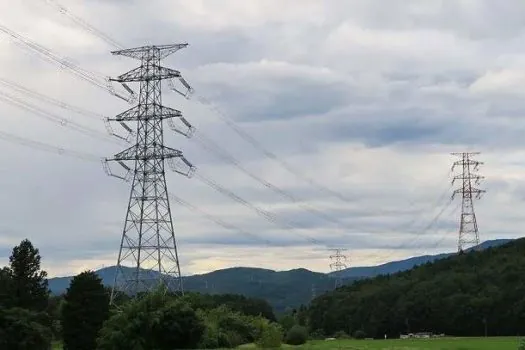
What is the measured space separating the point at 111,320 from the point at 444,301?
87994 millimetres

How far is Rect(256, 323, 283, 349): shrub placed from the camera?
73.3 m

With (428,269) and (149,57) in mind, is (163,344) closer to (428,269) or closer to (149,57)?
(149,57)

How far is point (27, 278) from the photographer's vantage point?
9119 centimetres

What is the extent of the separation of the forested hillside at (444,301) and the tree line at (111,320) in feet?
178

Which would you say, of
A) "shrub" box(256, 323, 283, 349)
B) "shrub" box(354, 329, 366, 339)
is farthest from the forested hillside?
"shrub" box(256, 323, 283, 349)

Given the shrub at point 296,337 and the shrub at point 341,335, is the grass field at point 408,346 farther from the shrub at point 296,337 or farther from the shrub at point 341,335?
the shrub at point 341,335

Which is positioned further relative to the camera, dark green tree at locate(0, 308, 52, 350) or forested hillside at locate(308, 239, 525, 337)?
forested hillside at locate(308, 239, 525, 337)

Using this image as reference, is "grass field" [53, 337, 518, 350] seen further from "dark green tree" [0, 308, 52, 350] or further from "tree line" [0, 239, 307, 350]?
"dark green tree" [0, 308, 52, 350]

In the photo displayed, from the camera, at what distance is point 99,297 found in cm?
8388

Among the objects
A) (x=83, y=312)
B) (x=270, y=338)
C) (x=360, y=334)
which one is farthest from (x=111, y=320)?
(x=360, y=334)

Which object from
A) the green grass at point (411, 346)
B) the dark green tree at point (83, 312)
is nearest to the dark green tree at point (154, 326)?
the green grass at point (411, 346)

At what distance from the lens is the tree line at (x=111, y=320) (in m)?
66.5

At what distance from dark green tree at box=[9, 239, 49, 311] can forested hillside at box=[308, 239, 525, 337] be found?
Answer: 241ft

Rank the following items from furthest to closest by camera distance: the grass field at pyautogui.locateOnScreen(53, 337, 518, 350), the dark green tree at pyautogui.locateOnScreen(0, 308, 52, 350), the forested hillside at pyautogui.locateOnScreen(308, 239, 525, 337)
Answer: the forested hillside at pyautogui.locateOnScreen(308, 239, 525, 337) < the dark green tree at pyautogui.locateOnScreen(0, 308, 52, 350) < the grass field at pyautogui.locateOnScreen(53, 337, 518, 350)
